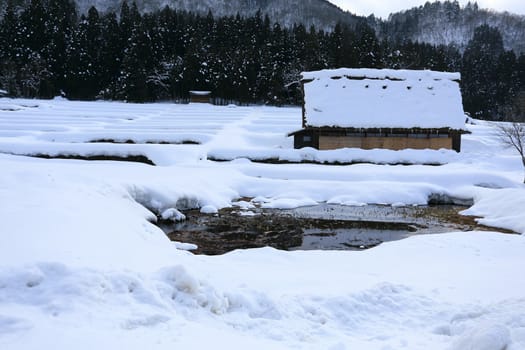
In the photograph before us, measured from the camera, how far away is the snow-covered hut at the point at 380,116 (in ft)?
82.6

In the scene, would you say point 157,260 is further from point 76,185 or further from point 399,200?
point 399,200

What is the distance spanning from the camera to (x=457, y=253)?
9562 mm

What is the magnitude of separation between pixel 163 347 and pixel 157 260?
2917 mm

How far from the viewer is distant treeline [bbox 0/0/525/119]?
172ft

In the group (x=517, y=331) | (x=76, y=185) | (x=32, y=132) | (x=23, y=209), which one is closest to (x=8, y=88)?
(x=32, y=132)

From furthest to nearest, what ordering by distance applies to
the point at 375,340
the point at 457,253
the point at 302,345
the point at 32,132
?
the point at 32,132, the point at 457,253, the point at 375,340, the point at 302,345

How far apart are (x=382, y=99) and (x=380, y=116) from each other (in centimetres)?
146

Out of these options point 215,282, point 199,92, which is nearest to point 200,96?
point 199,92

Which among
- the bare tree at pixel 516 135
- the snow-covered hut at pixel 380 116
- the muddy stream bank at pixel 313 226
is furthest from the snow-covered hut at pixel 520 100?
the muddy stream bank at pixel 313 226

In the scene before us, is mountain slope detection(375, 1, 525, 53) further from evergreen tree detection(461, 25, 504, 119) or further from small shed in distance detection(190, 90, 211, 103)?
small shed in distance detection(190, 90, 211, 103)

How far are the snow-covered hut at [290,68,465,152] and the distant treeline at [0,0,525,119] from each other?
26920mm

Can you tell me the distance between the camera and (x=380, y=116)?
2545cm

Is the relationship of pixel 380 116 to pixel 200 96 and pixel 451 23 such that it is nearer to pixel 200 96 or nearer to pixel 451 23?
pixel 200 96

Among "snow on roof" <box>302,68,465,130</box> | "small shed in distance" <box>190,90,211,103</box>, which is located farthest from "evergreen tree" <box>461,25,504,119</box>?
"snow on roof" <box>302,68,465,130</box>
